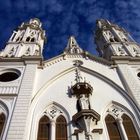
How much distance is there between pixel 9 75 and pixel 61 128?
7.29 meters

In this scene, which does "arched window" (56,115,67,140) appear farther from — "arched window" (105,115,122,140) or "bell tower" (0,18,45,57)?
"bell tower" (0,18,45,57)

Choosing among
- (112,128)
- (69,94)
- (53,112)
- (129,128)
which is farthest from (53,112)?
(129,128)

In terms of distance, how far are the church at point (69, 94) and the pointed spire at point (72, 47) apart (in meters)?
0.09

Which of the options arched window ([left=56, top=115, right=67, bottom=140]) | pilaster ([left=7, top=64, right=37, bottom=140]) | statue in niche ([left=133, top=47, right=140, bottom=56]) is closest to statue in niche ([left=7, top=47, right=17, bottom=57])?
pilaster ([left=7, top=64, right=37, bottom=140])

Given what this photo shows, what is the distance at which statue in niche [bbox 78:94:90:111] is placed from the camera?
16375 mm

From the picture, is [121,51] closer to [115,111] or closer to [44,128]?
[115,111]

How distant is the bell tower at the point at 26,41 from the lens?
80.5 feet

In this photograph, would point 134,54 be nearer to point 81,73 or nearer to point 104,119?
point 81,73

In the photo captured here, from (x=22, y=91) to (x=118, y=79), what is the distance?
7117 millimetres

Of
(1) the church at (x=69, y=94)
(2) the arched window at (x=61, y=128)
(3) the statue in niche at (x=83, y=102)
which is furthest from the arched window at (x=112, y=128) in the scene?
(2) the arched window at (x=61, y=128)

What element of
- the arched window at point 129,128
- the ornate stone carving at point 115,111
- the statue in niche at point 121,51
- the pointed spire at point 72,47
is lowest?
the arched window at point 129,128

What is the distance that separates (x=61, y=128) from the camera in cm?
1605

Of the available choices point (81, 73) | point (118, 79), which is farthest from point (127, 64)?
point (81, 73)

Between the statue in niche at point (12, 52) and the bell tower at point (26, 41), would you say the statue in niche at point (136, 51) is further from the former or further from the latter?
the statue in niche at point (12, 52)
